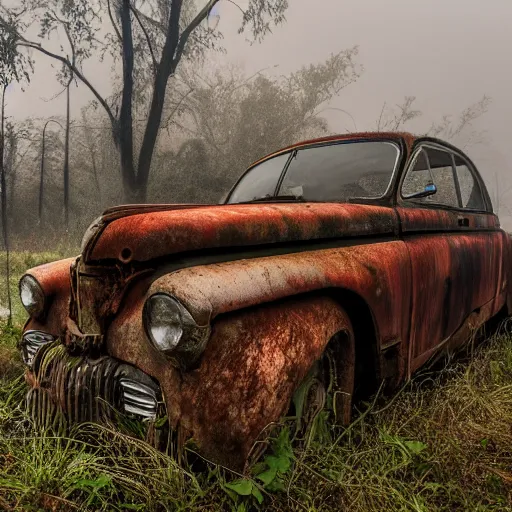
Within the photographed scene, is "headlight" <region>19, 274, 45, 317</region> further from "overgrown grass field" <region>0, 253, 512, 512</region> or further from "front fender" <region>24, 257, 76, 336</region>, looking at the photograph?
"overgrown grass field" <region>0, 253, 512, 512</region>

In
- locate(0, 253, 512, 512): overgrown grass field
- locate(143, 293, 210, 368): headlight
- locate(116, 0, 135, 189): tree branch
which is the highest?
locate(116, 0, 135, 189): tree branch

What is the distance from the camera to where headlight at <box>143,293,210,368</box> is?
1.47 metres

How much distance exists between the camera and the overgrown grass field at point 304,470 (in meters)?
1.47

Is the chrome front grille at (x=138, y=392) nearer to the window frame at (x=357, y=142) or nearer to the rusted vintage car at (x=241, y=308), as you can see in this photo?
the rusted vintage car at (x=241, y=308)

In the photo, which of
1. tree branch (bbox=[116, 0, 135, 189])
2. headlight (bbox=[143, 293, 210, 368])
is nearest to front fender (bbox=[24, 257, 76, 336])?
headlight (bbox=[143, 293, 210, 368])

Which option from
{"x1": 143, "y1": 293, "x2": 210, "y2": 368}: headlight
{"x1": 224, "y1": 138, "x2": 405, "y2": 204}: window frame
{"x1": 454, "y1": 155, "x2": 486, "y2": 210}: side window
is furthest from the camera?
{"x1": 454, "y1": 155, "x2": 486, "y2": 210}: side window

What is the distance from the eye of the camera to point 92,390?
1715mm

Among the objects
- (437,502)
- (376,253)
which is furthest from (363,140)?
→ (437,502)

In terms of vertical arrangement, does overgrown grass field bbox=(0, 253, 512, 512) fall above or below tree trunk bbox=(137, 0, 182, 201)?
below

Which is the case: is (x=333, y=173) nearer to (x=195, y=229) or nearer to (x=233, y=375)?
(x=195, y=229)

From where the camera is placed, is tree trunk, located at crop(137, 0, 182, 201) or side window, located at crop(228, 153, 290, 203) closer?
side window, located at crop(228, 153, 290, 203)

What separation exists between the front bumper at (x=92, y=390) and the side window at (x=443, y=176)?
2.30 m

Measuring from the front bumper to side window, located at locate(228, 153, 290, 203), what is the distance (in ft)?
5.73

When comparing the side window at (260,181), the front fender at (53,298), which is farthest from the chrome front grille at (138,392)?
the side window at (260,181)
